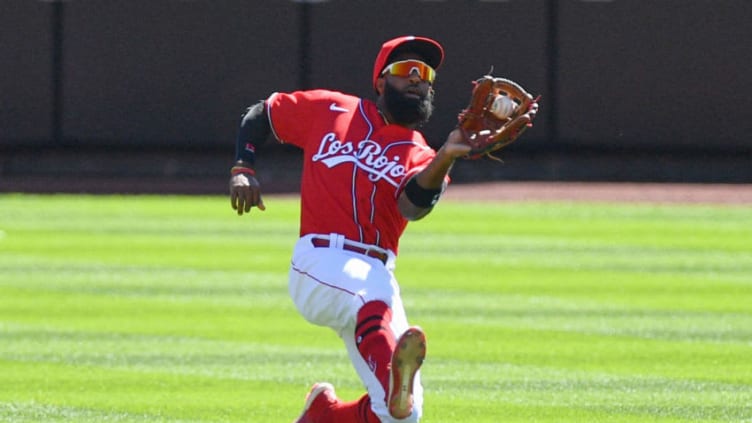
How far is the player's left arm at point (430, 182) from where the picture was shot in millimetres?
6066

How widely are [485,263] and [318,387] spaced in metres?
8.57

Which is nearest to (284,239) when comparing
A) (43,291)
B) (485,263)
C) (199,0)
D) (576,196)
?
(485,263)

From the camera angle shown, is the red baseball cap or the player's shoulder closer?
the red baseball cap

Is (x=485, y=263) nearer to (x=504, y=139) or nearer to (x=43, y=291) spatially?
(x=43, y=291)

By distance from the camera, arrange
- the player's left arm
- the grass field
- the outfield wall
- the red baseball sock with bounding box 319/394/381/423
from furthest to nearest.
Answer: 1. the outfield wall
2. the grass field
3. the red baseball sock with bounding box 319/394/381/423
4. the player's left arm

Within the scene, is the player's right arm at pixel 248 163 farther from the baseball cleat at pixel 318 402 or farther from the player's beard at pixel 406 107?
the baseball cleat at pixel 318 402

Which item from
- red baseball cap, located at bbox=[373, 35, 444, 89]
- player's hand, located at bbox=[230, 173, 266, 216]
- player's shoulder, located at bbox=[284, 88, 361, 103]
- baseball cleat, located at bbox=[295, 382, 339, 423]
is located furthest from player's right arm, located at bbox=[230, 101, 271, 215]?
baseball cleat, located at bbox=[295, 382, 339, 423]

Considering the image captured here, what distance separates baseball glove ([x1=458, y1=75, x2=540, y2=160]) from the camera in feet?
20.2

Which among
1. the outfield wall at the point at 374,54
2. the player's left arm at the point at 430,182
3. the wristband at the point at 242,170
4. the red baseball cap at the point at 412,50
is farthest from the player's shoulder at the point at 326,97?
the outfield wall at the point at 374,54

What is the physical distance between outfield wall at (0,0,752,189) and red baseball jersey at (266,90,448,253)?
769 inches

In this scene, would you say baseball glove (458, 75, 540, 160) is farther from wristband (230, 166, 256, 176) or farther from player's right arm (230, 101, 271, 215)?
wristband (230, 166, 256, 176)

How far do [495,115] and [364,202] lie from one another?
28.0 inches

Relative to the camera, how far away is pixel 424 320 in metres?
11.9

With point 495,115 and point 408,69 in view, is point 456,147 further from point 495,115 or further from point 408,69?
point 408,69
